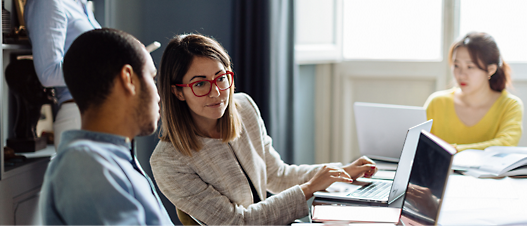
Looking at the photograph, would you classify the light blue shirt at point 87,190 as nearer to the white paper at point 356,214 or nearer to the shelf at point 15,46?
the white paper at point 356,214

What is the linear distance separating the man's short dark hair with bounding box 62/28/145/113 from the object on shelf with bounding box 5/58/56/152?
4.38 feet

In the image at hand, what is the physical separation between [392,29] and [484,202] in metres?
2.08

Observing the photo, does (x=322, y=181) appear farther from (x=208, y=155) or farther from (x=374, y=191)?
(x=208, y=155)

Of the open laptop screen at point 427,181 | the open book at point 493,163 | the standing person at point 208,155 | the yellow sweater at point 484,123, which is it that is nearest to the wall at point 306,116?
the yellow sweater at point 484,123

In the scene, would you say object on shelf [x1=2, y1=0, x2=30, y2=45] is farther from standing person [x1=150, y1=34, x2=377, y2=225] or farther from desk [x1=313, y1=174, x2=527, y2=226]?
desk [x1=313, y1=174, x2=527, y2=226]

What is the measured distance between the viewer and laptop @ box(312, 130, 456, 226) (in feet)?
2.76

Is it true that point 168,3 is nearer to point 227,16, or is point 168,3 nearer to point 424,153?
point 227,16

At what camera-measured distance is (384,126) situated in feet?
5.82

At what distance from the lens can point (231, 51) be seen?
237 centimetres

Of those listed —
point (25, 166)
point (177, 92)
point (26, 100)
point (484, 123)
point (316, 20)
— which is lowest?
point (25, 166)

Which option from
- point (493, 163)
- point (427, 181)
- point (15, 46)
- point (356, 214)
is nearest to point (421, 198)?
point (427, 181)

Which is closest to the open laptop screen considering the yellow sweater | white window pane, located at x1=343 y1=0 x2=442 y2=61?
the yellow sweater

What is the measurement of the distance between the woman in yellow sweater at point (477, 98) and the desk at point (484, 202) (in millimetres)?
758

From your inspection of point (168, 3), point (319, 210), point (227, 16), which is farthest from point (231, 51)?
point (319, 210)
